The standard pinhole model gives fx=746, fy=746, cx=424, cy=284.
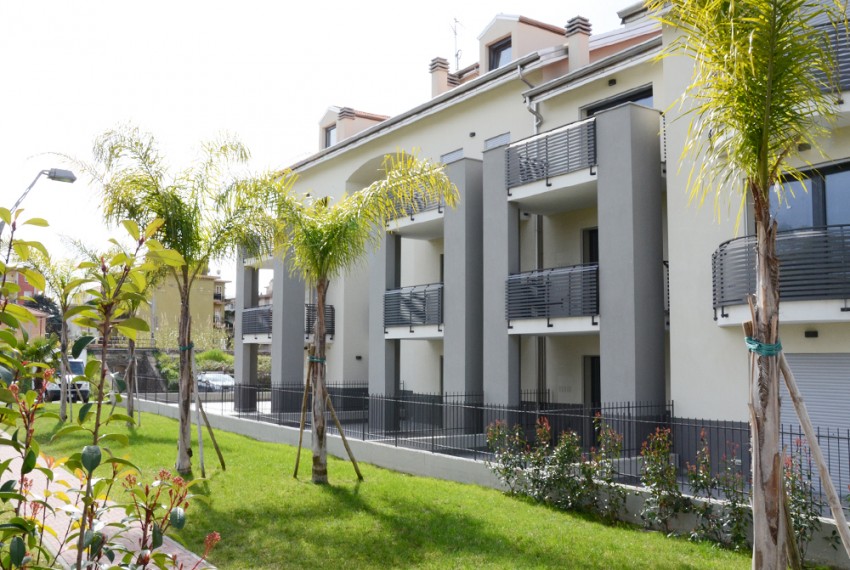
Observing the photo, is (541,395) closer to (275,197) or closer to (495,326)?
(495,326)

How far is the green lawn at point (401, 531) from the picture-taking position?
8.68 m

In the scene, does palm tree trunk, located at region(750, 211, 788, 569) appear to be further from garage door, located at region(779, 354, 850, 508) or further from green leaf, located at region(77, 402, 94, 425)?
garage door, located at region(779, 354, 850, 508)

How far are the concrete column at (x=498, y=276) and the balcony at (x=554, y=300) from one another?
0.35 metres

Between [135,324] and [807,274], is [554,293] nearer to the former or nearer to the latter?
[807,274]

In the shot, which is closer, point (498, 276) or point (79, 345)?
point (79, 345)

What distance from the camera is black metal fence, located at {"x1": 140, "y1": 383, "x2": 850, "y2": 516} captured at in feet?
38.7

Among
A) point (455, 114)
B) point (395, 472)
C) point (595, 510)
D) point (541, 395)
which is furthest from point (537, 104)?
point (595, 510)

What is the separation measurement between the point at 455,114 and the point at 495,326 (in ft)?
24.3

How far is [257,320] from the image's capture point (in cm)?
2839

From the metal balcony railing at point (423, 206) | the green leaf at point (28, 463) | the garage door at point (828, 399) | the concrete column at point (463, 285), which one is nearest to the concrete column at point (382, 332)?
the metal balcony railing at point (423, 206)

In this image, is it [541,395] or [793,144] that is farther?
[541,395]

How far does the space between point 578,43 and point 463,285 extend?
23.1 ft

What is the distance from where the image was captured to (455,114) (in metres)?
21.9

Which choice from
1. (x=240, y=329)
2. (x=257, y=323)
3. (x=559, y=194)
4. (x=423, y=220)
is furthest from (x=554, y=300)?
(x=240, y=329)
